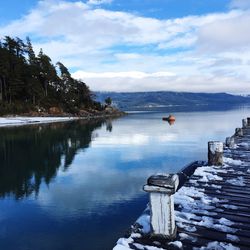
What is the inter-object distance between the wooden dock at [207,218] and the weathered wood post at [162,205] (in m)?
0.14

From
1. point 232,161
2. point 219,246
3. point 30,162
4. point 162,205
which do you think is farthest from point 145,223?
point 30,162

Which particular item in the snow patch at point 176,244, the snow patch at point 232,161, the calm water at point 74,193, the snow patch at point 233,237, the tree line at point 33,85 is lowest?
the calm water at point 74,193

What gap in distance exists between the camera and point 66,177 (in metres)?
17.8

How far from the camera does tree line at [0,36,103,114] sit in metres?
78.9

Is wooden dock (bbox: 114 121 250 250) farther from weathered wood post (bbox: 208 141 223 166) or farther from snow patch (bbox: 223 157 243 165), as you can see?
snow patch (bbox: 223 157 243 165)

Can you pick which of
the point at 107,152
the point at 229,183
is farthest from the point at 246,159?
the point at 107,152

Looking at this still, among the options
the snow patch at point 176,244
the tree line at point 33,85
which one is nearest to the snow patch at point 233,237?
the snow patch at point 176,244

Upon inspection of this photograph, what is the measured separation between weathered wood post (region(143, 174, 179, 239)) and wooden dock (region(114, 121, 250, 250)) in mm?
140

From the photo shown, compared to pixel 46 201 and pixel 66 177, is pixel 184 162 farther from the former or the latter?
pixel 46 201

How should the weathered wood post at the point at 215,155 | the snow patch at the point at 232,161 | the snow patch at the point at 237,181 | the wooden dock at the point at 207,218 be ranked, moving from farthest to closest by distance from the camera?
1. the snow patch at the point at 232,161
2. the weathered wood post at the point at 215,155
3. the snow patch at the point at 237,181
4. the wooden dock at the point at 207,218

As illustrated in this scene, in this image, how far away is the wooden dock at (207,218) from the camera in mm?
5992

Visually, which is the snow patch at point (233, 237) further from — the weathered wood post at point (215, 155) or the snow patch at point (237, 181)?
the weathered wood post at point (215, 155)

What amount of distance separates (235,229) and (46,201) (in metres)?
8.63

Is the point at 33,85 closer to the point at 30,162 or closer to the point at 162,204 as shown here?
the point at 30,162
